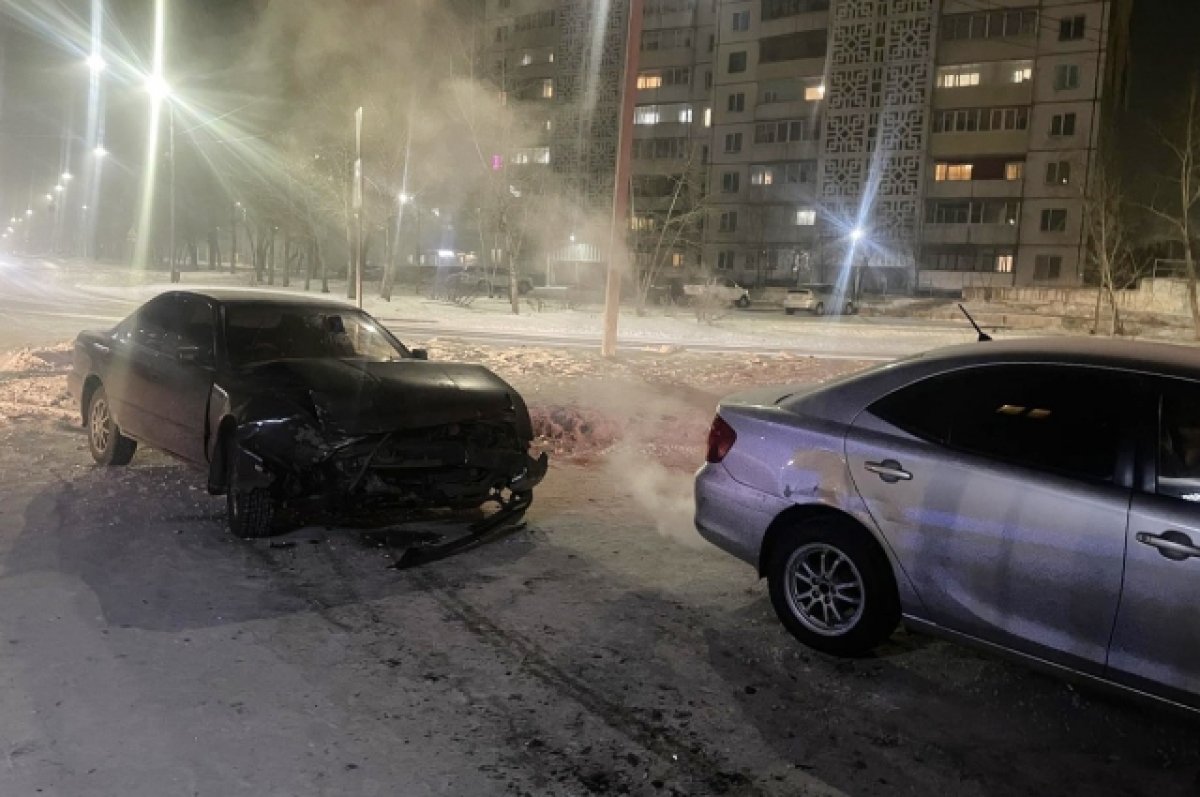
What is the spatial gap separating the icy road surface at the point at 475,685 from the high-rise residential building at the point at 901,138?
3819cm

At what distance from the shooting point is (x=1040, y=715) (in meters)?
3.75

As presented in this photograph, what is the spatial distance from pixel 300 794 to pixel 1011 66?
188 ft

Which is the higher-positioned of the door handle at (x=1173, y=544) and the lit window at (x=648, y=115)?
the lit window at (x=648, y=115)

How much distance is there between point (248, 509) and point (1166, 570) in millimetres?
4619

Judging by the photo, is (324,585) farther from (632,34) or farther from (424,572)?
(632,34)

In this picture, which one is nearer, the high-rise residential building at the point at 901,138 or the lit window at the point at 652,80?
the high-rise residential building at the point at 901,138

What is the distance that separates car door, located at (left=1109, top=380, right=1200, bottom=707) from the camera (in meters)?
3.15

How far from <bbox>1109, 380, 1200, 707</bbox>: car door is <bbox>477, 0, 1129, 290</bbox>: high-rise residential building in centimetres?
3987

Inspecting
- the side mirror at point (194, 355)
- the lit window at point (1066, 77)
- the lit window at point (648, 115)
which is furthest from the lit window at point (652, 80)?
the side mirror at point (194, 355)

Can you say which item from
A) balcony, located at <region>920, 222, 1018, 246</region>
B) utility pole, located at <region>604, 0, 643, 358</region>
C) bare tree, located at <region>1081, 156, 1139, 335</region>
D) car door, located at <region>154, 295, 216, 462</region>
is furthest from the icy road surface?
balcony, located at <region>920, 222, 1018, 246</region>

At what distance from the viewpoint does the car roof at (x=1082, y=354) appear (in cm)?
360

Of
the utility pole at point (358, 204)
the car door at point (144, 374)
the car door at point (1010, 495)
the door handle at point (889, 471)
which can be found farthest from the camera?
the utility pole at point (358, 204)

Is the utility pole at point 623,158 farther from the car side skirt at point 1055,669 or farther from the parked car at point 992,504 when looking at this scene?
the car side skirt at point 1055,669

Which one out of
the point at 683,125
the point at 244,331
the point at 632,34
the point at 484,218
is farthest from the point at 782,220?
the point at 244,331
